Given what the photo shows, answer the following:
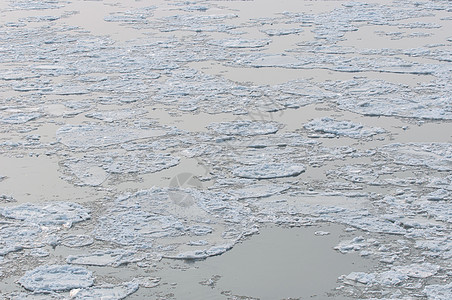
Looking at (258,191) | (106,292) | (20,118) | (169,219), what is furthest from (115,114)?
A: (106,292)

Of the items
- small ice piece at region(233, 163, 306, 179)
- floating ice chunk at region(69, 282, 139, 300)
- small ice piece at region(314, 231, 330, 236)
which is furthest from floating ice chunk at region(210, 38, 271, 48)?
floating ice chunk at region(69, 282, 139, 300)

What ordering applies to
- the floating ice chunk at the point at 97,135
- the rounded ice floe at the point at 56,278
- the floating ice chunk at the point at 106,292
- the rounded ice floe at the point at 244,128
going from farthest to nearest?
the rounded ice floe at the point at 244,128
the floating ice chunk at the point at 97,135
the rounded ice floe at the point at 56,278
the floating ice chunk at the point at 106,292

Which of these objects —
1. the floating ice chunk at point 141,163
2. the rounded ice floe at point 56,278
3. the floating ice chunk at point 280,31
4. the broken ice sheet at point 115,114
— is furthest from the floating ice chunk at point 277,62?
the rounded ice floe at point 56,278

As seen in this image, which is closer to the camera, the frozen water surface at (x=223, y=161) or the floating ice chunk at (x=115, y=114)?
the frozen water surface at (x=223, y=161)

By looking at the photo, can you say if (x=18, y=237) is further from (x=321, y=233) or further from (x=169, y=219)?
(x=321, y=233)

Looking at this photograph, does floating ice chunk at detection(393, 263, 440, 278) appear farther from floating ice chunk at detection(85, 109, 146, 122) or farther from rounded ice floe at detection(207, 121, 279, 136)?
floating ice chunk at detection(85, 109, 146, 122)

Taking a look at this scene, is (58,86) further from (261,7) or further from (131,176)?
(261,7)

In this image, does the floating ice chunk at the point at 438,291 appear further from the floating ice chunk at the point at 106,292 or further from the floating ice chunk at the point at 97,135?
the floating ice chunk at the point at 97,135
